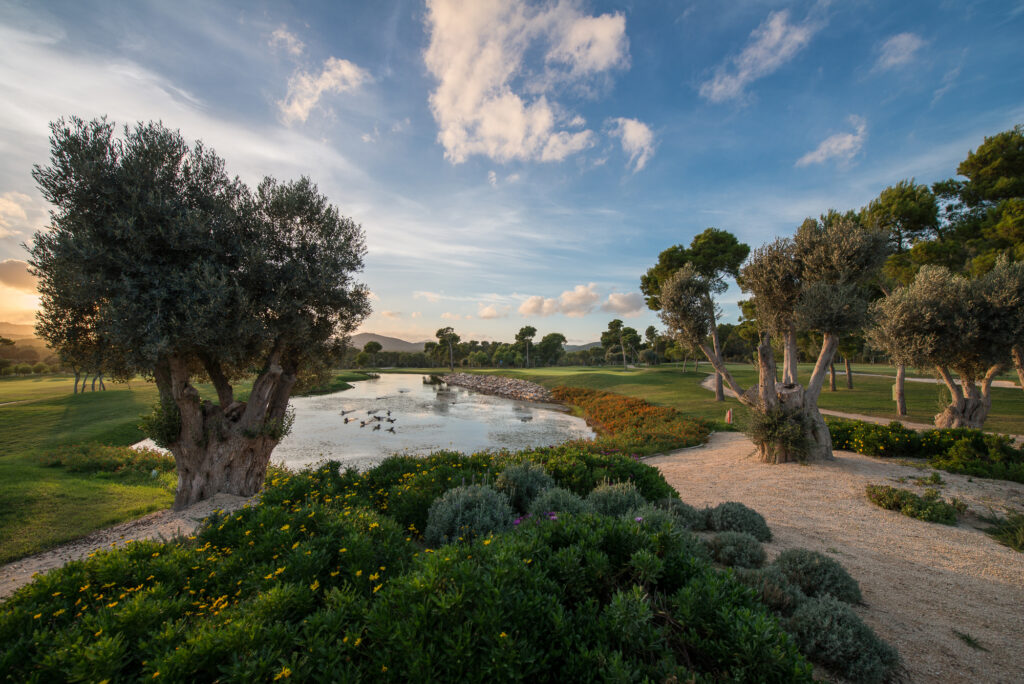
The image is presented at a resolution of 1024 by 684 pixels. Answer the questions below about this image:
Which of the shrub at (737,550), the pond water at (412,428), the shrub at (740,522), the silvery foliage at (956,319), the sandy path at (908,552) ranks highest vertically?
the silvery foliage at (956,319)

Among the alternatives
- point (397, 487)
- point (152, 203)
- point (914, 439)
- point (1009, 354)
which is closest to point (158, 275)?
point (152, 203)

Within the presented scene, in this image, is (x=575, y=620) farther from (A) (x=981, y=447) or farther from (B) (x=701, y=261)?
(B) (x=701, y=261)

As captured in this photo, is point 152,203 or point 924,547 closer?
point 924,547

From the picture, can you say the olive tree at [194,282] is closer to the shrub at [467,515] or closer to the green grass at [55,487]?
the green grass at [55,487]

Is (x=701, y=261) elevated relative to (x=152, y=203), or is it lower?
elevated

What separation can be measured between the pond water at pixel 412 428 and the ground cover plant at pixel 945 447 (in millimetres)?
10678

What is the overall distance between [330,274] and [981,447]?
756 inches

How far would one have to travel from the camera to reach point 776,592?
3.95m

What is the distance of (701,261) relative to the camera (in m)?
22.4

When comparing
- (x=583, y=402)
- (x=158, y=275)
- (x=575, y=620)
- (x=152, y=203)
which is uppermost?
(x=152, y=203)

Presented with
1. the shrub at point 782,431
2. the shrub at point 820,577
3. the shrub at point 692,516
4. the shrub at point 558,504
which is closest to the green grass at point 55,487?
the shrub at point 558,504

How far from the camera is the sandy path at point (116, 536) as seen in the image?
6547 mm

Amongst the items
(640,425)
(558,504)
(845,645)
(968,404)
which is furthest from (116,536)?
(968,404)

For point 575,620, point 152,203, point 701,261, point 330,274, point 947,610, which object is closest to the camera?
point 575,620
